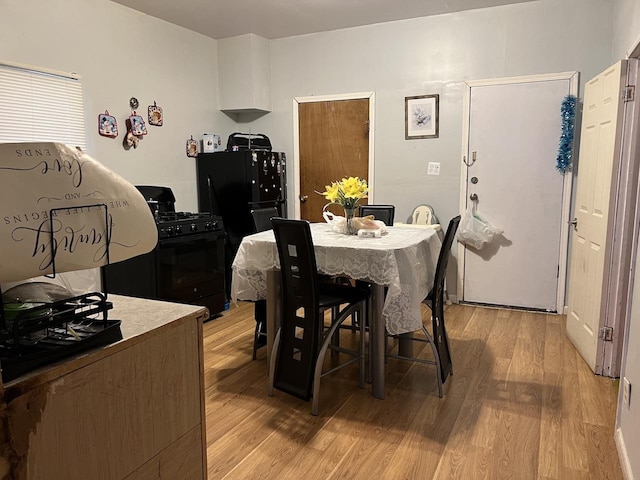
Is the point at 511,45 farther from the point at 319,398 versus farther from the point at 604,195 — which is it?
the point at 319,398

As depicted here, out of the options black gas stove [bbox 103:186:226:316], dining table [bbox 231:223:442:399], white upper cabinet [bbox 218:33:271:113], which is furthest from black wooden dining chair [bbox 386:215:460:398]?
white upper cabinet [bbox 218:33:271:113]

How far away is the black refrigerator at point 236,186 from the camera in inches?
181

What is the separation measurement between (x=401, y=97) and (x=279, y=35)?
1469 mm

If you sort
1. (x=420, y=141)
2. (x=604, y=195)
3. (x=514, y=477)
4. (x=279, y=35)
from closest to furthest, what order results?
(x=514, y=477) < (x=604, y=195) < (x=420, y=141) < (x=279, y=35)

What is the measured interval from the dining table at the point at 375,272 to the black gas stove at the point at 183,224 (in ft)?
3.36

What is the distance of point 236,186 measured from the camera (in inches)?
183

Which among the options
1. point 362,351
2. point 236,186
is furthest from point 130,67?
point 362,351

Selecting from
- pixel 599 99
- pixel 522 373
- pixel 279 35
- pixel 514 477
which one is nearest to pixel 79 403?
pixel 514 477

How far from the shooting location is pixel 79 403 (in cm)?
100

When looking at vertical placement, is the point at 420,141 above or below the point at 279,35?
below

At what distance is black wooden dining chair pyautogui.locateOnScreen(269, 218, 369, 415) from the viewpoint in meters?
2.49

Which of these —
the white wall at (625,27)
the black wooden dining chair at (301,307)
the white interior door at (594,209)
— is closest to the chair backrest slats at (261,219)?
the black wooden dining chair at (301,307)

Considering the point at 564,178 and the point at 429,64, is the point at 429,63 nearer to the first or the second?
the point at 429,64

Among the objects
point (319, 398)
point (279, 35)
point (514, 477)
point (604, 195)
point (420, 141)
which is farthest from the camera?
point (279, 35)
